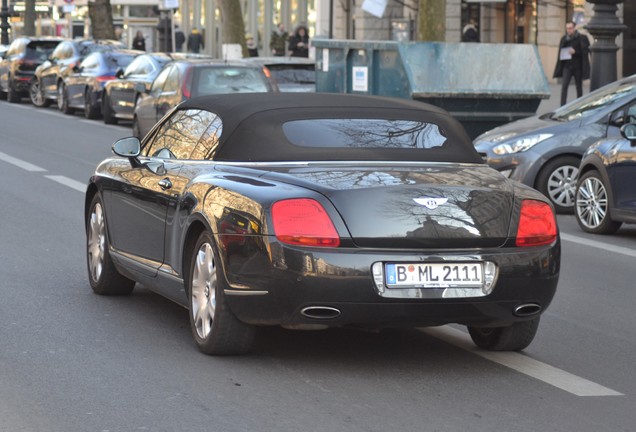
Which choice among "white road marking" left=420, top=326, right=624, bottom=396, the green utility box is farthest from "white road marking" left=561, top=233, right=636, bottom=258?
the green utility box

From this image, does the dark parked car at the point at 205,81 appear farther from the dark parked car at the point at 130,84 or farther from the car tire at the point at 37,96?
the car tire at the point at 37,96

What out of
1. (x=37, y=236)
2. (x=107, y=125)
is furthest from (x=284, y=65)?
(x=37, y=236)

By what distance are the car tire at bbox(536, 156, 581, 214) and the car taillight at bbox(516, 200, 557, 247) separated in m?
8.86

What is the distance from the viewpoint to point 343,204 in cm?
711

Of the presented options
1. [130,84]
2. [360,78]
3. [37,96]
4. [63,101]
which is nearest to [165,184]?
[360,78]

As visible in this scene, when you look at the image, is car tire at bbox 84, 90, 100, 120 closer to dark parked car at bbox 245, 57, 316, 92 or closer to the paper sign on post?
dark parked car at bbox 245, 57, 316, 92

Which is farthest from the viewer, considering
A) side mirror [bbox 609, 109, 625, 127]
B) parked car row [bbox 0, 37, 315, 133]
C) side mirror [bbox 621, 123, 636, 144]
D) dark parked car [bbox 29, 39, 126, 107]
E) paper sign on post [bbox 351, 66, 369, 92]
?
dark parked car [bbox 29, 39, 126, 107]

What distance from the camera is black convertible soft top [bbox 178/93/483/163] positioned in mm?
7906

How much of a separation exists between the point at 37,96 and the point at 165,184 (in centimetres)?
2867

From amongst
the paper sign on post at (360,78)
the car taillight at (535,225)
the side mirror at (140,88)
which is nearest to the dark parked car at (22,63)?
the side mirror at (140,88)

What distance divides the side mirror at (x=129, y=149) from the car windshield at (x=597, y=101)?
8264 mm

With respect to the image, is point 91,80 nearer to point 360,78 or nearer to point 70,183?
point 360,78

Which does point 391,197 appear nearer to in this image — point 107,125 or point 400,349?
point 400,349

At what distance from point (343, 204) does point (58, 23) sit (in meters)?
66.7
